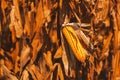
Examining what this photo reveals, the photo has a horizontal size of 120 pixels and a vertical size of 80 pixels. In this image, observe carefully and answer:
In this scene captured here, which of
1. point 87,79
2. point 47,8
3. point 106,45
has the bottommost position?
point 87,79

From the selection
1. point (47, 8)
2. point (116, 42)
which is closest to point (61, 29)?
point (47, 8)

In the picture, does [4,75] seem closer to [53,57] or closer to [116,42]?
[53,57]

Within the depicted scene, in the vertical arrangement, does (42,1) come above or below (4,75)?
above
